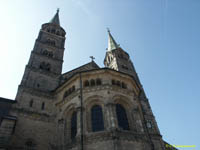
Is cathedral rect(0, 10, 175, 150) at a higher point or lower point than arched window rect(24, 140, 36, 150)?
higher

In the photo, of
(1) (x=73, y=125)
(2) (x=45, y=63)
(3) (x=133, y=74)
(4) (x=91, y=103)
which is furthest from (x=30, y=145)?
(3) (x=133, y=74)

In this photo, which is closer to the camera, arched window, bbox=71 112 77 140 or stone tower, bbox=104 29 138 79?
arched window, bbox=71 112 77 140

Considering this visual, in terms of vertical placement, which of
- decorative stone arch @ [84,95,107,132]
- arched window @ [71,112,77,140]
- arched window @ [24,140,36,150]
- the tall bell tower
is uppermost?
the tall bell tower

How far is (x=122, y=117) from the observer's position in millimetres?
15938

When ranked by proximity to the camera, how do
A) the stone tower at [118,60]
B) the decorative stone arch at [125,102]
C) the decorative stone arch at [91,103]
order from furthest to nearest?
the stone tower at [118,60], the decorative stone arch at [125,102], the decorative stone arch at [91,103]

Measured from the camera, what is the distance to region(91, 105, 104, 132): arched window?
14730mm

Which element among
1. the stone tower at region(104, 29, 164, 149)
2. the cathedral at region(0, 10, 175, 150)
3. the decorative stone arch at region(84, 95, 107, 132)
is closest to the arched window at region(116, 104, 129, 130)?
the cathedral at region(0, 10, 175, 150)

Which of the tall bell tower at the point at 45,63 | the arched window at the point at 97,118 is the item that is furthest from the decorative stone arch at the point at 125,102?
the tall bell tower at the point at 45,63

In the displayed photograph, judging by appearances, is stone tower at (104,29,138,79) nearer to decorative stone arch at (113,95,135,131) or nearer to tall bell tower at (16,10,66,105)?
tall bell tower at (16,10,66,105)

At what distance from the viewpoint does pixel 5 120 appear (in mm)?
14062

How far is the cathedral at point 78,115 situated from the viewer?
45.2 feet

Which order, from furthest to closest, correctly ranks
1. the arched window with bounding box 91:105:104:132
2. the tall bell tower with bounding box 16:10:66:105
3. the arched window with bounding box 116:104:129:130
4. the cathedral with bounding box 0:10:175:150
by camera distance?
the tall bell tower with bounding box 16:10:66:105 < the arched window with bounding box 116:104:129:130 < the arched window with bounding box 91:105:104:132 < the cathedral with bounding box 0:10:175:150

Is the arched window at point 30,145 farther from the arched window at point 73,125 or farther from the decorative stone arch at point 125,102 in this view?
the decorative stone arch at point 125,102

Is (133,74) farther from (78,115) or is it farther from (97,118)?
(78,115)
